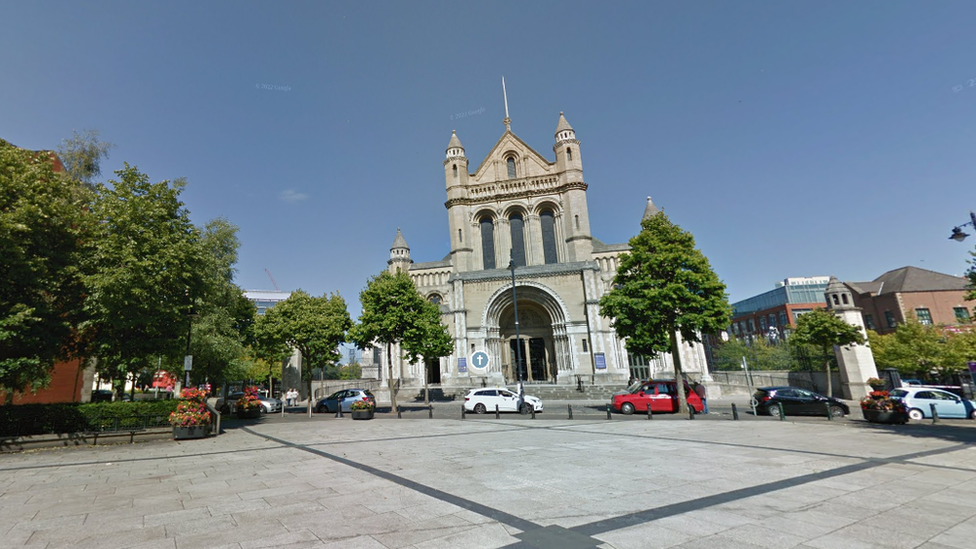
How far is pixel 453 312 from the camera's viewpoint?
37.1m

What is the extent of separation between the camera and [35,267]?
12.8m

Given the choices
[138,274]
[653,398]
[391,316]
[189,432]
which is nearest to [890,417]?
[653,398]

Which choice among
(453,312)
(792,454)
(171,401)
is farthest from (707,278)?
(171,401)

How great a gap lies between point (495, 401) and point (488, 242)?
74.7ft

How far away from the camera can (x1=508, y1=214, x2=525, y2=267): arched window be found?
139ft

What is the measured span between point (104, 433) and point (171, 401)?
231 cm

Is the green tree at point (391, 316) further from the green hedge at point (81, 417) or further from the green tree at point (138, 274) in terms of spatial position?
the green hedge at point (81, 417)

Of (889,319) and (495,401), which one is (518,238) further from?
(889,319)

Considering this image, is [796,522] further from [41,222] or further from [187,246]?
[41,222]

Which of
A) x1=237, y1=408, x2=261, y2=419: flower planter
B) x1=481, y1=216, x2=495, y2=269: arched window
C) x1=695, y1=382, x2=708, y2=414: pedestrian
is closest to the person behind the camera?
x1=695, y1=382, x2=708, y2=414: pedestrian

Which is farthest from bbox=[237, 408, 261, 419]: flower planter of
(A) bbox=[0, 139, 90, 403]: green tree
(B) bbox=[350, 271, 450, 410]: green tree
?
(A) bbox=[0, 139, 90, 403]: green tree

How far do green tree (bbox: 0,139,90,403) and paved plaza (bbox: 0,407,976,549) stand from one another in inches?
125

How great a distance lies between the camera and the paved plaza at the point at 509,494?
15.3 ft

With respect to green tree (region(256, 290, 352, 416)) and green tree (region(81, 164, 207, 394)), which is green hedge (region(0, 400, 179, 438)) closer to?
green tree (region(81, 164, 207, 394))
